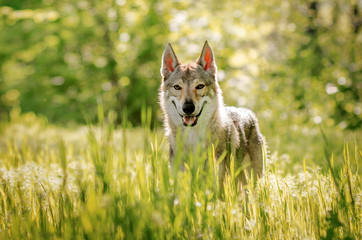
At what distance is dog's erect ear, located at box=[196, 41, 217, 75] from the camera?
370 cm

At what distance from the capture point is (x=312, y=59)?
24.0 feet

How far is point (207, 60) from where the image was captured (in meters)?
3.77

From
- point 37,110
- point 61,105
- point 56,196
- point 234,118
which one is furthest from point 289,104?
point 37,110

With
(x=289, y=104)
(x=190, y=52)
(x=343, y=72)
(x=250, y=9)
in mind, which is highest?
(x=250, y=9)

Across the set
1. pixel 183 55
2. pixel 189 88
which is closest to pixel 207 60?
pixel 189 88

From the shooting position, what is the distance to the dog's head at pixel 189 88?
3.38 m

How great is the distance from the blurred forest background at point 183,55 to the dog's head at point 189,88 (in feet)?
9.32

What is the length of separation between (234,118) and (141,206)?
2363 millimetres

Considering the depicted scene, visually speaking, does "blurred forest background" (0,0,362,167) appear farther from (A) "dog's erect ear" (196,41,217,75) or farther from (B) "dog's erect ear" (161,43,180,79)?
(B) "dog's erect ear" (161,43,180,79)

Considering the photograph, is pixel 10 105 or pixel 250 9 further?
pixel 10 105

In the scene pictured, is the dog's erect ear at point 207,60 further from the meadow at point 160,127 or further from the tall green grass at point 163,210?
the tall green grass at point 163,210

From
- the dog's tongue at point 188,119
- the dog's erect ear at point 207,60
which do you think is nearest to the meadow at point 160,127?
the dog's tongue at point 188,119

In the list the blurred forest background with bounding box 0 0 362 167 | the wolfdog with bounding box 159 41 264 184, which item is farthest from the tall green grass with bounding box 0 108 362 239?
the blurred forest background with bounding box 0 0 362 167

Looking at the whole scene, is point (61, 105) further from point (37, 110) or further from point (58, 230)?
point (58, 230)
